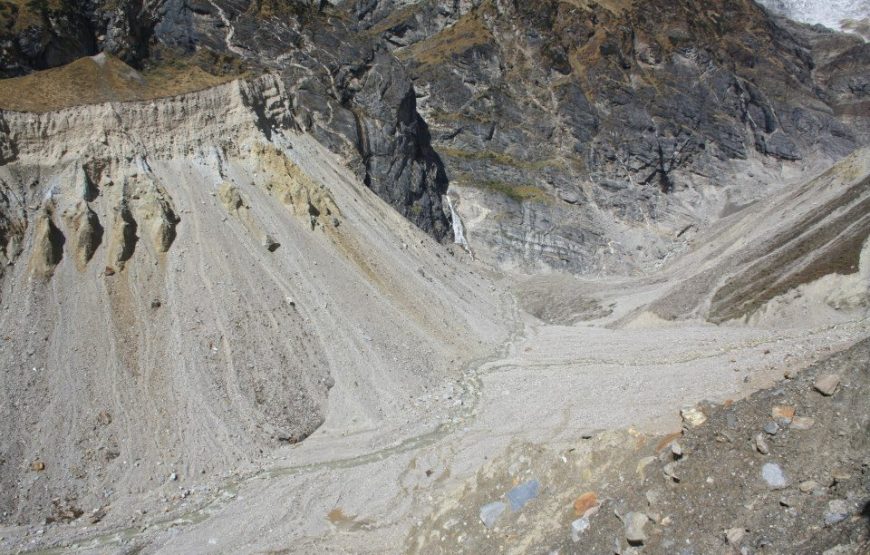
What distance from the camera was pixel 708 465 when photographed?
1178 centimetres

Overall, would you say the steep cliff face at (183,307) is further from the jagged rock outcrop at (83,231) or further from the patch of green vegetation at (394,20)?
the patch of green vegetation at (394,20)

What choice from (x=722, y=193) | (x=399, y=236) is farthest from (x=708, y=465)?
(x=722, y=193)

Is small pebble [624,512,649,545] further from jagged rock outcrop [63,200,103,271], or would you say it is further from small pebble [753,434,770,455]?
jagged rock outcrop [63,200,103,271]

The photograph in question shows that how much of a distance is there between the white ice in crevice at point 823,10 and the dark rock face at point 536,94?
133ft

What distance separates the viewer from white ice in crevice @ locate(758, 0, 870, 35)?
430 feet

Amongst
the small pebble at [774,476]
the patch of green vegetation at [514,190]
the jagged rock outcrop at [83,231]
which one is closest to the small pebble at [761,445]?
the small pebble at [774,476]

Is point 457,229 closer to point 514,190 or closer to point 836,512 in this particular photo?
point 514,190

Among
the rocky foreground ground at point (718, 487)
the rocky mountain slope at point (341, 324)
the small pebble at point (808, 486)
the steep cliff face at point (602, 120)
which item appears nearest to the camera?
the rocky foreground ground at point (718, 487)

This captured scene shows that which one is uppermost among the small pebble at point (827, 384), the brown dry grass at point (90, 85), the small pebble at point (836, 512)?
the brown dry grass at point (90, 85)

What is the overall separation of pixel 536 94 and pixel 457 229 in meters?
23.4

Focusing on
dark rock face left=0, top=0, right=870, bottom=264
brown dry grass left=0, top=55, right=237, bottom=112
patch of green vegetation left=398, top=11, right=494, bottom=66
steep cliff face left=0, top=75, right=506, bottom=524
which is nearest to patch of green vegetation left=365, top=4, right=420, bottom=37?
dark rock face left=0, top=0, right=870, bottom=264

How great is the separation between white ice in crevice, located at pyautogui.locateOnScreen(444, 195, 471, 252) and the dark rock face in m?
1.42

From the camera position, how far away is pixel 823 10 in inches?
5325

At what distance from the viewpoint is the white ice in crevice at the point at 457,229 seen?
60.2 m
